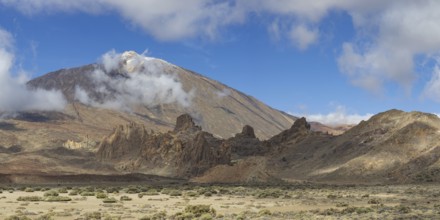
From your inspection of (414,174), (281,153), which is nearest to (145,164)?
(281,153)

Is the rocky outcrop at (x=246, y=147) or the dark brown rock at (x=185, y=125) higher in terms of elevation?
the dark brown rock at (x=185, y=125)

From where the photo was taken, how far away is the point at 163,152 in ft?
445

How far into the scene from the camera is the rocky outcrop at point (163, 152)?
126438 mm

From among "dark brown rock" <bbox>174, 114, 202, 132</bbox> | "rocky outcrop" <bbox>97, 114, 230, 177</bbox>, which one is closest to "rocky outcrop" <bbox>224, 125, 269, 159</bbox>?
"rocky outcrop" <bbox>97, 114, 230, 177</bbox>

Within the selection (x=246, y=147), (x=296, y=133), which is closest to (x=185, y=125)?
(x=246, y=147)

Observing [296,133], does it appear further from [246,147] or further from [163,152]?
[163,152]

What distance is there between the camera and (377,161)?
340ft

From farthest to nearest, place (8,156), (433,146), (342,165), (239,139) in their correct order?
(239,139)
(8,156)
(342,165)
(433,146)

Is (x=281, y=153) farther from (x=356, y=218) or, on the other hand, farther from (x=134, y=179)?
(x=356, y=218)

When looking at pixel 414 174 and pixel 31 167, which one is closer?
pixel 414 174

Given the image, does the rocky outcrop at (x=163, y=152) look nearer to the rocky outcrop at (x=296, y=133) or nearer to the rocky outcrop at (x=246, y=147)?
the rocky outcrop at (x=246, y=147)

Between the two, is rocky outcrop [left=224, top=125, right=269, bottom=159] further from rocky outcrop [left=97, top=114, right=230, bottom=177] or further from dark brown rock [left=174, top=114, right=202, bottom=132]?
dark brown rock [left=174, top=114, right=202, bottom=132]

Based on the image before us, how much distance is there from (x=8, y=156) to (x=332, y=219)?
144462 mm

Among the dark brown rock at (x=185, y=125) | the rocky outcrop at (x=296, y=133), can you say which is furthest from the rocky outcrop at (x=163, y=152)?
the rocky outcrop at (x=296, y=133)
